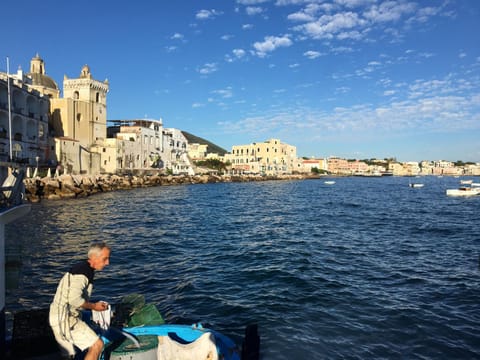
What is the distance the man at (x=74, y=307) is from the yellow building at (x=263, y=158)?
403 feet

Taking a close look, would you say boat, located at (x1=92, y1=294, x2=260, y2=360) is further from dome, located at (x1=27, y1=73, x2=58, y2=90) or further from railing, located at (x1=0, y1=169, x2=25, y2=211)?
dome, located at (x1=27, y1=73, x2=58, y2=90)

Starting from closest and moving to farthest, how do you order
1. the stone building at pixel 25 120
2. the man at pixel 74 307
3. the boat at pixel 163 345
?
the man at pixel 74 307, the boat at pixel 163 345, the stone building at pixel 25 120

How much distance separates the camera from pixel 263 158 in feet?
441

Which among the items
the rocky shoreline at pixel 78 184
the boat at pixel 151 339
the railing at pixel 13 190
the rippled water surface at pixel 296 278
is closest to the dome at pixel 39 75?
the rocky shoreline at pixel 78 184

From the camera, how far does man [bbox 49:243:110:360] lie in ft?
14.8

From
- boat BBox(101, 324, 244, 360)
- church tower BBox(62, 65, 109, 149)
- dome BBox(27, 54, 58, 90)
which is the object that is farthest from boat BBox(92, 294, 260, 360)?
dome BBox(27, 54, 58, 90)

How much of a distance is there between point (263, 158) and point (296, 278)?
12356 cm

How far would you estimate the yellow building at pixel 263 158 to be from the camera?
130 meters

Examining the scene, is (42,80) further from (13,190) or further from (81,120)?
(13,190)

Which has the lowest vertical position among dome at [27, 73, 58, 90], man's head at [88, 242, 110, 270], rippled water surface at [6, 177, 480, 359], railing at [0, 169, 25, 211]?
rippled water surface at [6, 177, 480, 359]

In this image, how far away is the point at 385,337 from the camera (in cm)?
759

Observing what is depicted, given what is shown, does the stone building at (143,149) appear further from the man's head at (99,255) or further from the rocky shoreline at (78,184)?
the man's head at (99,255)

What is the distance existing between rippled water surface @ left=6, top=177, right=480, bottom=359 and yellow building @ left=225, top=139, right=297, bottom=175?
350 ft

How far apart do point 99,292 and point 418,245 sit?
1576 cm
